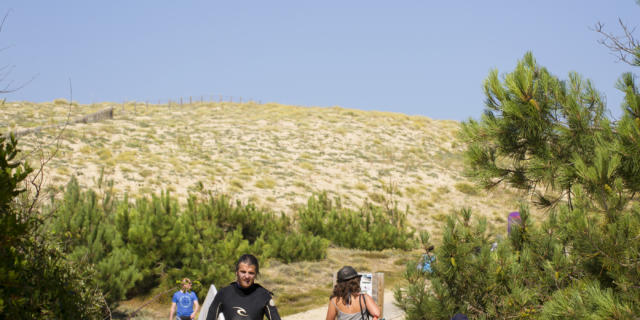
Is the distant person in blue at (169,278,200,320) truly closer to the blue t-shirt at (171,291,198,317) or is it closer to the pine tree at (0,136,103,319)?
Answer: the blue t-shirt at (171,291,198,317)

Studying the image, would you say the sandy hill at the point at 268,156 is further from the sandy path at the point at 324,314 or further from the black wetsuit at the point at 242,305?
the black wetsuit at the point at 242,305

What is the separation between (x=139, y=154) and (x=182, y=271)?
24034 millimetres

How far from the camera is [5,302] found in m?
4.00

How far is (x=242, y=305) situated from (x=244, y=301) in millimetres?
33

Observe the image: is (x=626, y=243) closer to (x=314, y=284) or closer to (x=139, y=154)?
(x=314, y=284)

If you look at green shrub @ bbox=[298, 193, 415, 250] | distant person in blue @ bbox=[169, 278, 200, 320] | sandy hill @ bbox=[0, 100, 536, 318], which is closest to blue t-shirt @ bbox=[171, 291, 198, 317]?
distant person in blue @ bbox=[169, 278, 200, 320]

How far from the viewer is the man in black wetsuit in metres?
4.32

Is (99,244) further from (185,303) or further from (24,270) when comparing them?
(24,270)

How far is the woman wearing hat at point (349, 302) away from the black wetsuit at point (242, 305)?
1099mm

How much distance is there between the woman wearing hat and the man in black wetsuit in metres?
1.11

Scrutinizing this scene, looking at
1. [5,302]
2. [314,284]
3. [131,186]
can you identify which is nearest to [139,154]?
[131,186]

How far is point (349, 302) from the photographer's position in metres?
5.37

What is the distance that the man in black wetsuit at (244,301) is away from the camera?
4.32 meters

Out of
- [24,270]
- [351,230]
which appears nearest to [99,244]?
[24,270]
